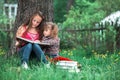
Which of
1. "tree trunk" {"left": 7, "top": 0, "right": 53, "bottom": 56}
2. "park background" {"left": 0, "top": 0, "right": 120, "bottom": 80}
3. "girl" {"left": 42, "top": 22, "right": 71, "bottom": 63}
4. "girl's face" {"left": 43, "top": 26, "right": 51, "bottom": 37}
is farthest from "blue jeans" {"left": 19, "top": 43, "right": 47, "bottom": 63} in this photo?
"tree trunk" {"left": 7, "top": 0, "right": 53, "bottom": 56}

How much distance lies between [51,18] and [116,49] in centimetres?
298

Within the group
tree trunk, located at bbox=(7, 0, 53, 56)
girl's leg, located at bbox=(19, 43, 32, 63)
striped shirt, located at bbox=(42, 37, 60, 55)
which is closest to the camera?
girl's leg, located at bbox=(19, 43, 32, 63)

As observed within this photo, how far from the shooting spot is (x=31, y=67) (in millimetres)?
8422

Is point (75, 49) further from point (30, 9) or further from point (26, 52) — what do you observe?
point (26, 52)

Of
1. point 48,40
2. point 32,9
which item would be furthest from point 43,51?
point 32,9

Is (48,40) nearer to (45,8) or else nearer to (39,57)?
(39,57)

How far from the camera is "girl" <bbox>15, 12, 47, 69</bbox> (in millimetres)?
8430

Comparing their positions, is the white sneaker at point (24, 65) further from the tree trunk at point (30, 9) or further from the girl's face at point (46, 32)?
the tree trunk at point (30, 9)

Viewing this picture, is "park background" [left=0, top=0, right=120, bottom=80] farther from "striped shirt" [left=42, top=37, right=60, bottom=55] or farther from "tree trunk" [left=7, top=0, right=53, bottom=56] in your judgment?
"striped shirt" [left=42, top=37, right=60, bottom=55]

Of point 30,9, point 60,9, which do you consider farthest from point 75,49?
point 60,9

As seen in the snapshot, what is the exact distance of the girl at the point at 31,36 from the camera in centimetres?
843

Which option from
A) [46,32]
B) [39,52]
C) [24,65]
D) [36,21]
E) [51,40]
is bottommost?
[24,65]

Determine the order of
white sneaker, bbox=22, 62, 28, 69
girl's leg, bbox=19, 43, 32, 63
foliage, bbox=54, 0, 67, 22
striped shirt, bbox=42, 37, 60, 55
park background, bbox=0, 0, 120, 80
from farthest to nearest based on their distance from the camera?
foliage, bbox=54, 0, 67, 22
striped shirt, bbox=42, 37, 60, 55
girl's leg, bbox=19, 43, 32, 63
white sneaker, bbox=22, 62, 28, 69
park background, bbox=0, 0, 120, 80

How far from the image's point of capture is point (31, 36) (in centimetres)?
887
